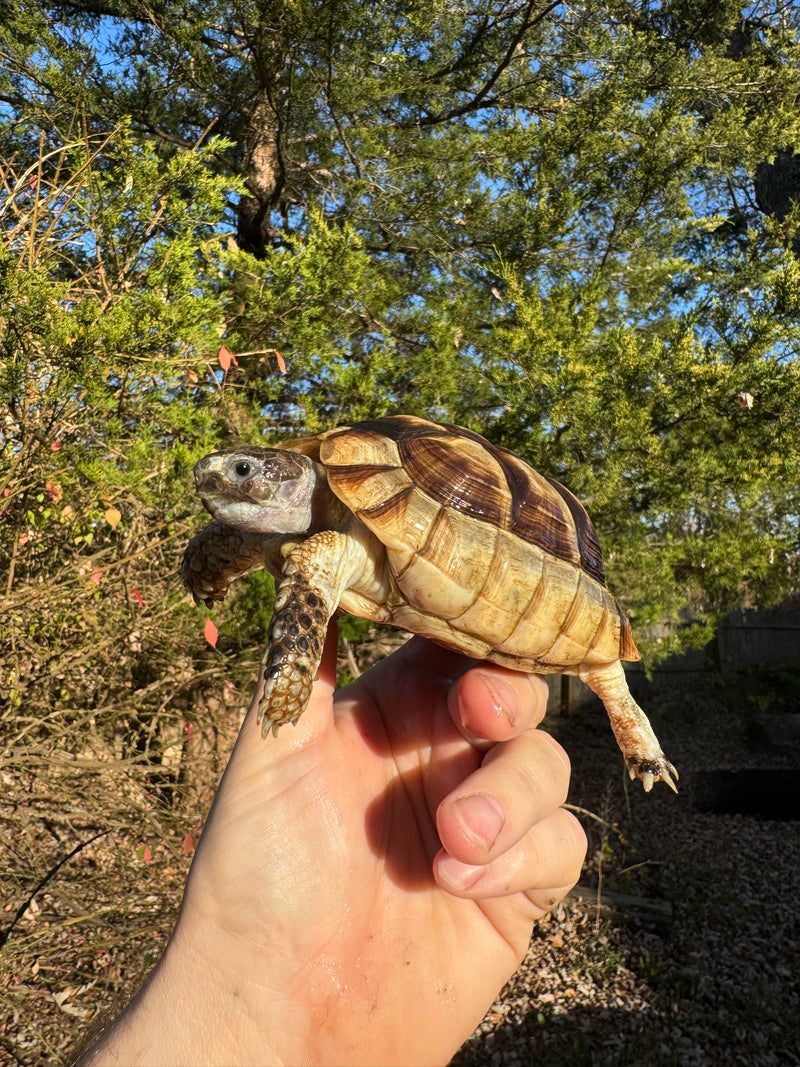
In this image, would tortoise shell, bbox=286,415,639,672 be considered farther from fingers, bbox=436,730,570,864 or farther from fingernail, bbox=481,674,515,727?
fingers, bbox=436,730,570,864

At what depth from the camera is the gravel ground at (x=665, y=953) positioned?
12.4 ft

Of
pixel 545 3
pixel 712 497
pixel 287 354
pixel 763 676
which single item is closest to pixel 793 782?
pixel 763 676

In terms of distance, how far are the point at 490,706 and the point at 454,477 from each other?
0.55 metres

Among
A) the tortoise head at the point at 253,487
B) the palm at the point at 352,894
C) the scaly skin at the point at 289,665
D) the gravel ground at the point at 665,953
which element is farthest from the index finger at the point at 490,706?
the gravel ground at the point at 665,953

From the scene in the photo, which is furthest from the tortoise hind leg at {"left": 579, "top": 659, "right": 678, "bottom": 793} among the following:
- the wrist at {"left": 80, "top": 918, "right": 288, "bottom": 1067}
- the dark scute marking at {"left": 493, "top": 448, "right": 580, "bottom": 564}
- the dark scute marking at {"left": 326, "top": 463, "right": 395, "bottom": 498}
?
the wrist at {"left": 80, "top": 918, "right": 288, "bottom": 1067}

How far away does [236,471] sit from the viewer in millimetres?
1743

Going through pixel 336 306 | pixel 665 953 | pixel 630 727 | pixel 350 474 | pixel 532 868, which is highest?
pixel 336 306

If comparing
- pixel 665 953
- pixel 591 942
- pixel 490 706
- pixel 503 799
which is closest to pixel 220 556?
pixel 490 706

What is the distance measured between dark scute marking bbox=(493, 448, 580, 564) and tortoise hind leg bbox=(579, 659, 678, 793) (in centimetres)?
42

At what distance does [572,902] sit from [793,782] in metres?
3.15

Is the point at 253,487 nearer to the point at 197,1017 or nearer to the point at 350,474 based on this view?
the point at 350,474

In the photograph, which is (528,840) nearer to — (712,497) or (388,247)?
(712,497)

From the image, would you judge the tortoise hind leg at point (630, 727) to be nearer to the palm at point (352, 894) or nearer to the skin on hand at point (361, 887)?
the skin on hand at point (361, 887)

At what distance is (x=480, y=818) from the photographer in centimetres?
145
